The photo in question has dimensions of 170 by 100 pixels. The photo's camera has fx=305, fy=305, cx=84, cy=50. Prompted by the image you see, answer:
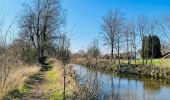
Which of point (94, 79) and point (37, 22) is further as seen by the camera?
point (37, 22)

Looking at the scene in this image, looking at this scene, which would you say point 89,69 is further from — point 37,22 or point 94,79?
point 37,22

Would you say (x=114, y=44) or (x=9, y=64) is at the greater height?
(x=114, y=44)

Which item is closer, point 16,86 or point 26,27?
point 16,86

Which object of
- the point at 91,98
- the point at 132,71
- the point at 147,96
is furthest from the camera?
the point at 132,71

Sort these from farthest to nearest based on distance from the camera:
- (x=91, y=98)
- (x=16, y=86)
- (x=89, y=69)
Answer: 1. (x=16, y=86)
2. (x=89, y=69)
3. (x=91, y=98)

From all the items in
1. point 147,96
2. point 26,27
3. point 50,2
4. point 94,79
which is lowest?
point 147,96

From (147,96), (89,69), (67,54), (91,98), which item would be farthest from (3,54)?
(147,96)

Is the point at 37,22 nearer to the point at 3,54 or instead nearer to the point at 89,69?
the point at 3,54

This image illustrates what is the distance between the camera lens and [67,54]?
13.8m

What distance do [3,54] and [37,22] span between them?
127ft

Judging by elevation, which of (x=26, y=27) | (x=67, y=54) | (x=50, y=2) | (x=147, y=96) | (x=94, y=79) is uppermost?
(x=50, y=2)

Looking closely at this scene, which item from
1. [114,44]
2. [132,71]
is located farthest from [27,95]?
[114,44]

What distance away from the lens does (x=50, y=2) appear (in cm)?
5459

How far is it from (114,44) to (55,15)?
1233cm
